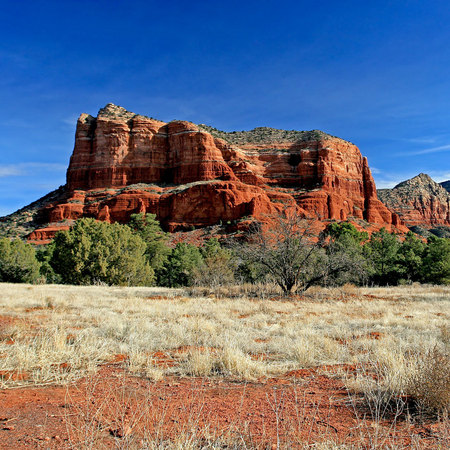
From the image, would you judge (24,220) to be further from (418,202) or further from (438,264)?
(418,202)

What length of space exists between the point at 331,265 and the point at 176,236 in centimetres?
4760

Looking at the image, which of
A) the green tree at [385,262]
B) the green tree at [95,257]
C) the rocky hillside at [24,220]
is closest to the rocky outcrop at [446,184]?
the green tree at [385,262]

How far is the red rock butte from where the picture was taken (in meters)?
67.9

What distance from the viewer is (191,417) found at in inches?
110

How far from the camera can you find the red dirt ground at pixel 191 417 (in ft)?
8.16

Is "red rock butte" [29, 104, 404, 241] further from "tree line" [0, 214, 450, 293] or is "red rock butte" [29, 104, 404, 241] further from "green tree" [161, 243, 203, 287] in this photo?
"tree line" [0, 214, 450, 293]

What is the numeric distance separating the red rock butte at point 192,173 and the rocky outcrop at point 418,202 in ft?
159

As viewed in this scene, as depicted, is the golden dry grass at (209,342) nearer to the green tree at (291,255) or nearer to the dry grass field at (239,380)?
the dry grass field at (239,380)

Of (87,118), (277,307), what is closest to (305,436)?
(277,307)

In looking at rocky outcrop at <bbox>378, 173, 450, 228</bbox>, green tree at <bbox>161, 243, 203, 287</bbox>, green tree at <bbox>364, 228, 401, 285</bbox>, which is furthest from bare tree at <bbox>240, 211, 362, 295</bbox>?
rocky outcrop at <bbox>378, 173, 450, 228</bbox>

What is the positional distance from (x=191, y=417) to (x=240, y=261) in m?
15.3

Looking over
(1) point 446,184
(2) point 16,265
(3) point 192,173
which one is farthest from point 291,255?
(1) point 446,184

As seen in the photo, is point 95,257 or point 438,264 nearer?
point 95,257

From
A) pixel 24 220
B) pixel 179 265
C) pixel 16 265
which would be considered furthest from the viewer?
pixel 24 220
